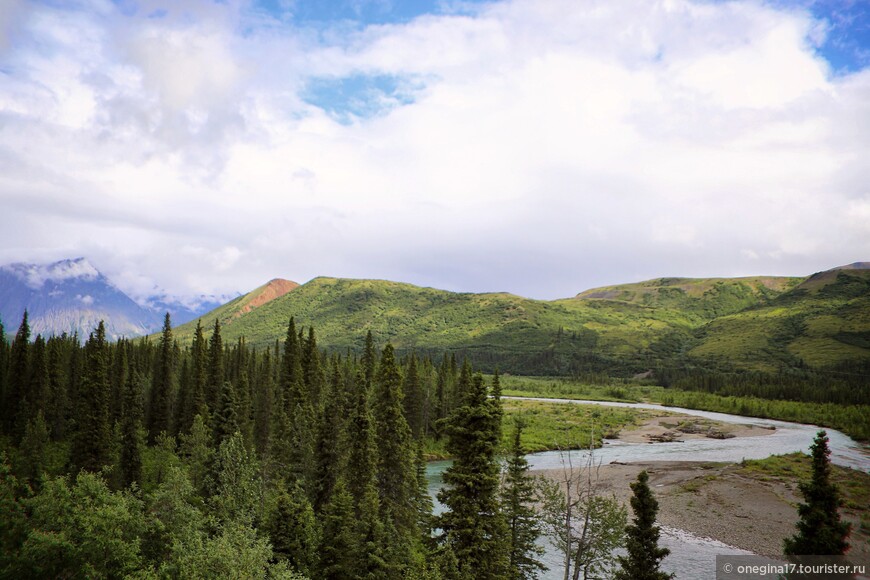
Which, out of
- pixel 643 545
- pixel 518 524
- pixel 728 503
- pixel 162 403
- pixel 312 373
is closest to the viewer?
pixel 643 545

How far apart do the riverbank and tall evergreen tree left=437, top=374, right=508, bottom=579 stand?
22927mm

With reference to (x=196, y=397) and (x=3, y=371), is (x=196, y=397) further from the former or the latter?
(x=3, y=371)

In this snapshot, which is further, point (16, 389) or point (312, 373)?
point (16, 389)

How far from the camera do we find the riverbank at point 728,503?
51.0 metres

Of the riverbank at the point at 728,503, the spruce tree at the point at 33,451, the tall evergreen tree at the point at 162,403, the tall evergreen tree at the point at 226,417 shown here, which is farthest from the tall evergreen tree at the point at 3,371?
the riverbank at the point at 728,503

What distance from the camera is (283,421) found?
6506cm

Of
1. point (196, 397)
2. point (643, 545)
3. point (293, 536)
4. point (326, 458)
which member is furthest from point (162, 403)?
point (643, 545)

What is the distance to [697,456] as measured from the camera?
92.4 metres

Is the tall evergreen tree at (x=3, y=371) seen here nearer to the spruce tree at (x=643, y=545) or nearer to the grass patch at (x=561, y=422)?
the grass patch at (x=561, y=422)

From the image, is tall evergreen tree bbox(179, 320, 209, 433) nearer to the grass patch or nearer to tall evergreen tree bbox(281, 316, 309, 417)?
tall evergreen tree bbox(281, 316, 309, 417)

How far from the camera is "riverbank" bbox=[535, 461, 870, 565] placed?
5100cm

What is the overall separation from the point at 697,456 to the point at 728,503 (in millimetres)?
34195

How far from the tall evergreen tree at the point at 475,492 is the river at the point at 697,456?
57.9 ft

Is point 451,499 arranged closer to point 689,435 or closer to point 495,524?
point 495,524
